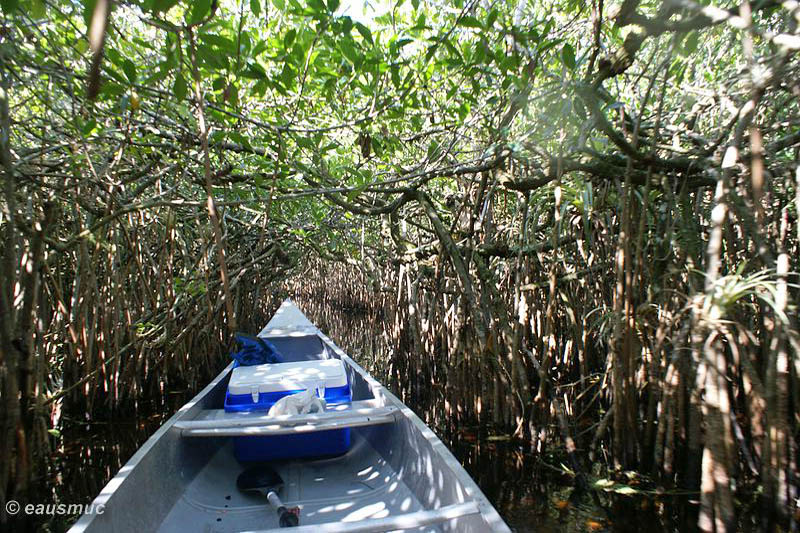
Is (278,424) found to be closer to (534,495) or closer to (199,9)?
(534,495)

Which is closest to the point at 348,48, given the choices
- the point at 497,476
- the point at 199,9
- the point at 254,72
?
the point at 254,72

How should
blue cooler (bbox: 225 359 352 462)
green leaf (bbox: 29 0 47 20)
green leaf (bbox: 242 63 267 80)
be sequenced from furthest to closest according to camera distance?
1. blue cooler (bbox: 225 359 352 462)
2. green leaf (bbox: 242 63 267 80)
3. green leaf (bbox: 29 0 47 20)

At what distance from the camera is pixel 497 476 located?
3.90 meters

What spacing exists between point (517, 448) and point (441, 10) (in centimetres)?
335

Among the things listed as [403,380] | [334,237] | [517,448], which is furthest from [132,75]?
[334,237]

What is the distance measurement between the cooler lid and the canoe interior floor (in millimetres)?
461

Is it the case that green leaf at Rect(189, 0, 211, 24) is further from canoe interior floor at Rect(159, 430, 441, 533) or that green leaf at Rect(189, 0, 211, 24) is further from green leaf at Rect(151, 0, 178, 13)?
canoe interior floor at Rect(159, 430, 441, 533)

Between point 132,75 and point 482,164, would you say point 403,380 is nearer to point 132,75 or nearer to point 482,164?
point 482,164

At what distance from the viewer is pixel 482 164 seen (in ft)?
11.9

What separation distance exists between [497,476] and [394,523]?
2.18m

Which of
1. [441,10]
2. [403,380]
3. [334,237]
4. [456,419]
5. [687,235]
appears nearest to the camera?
[687,235]

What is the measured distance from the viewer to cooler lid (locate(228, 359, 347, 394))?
387 cm

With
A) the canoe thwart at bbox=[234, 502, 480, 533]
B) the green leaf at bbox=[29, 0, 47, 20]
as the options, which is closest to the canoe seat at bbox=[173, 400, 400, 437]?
the canoe thwart at bbox=[234, 502, 480, 533]

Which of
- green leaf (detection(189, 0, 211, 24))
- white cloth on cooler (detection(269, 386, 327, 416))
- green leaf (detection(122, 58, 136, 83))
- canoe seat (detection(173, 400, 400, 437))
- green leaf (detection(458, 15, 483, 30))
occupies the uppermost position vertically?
green leaf (detection(458, 15, 483, 30))
